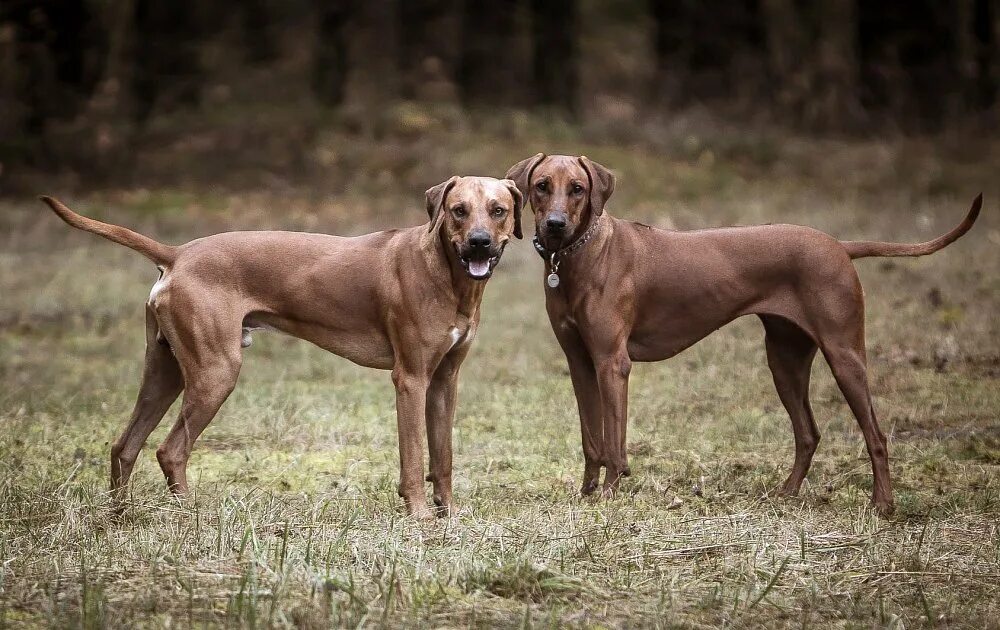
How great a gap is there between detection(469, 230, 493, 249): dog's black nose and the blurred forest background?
1337 cm

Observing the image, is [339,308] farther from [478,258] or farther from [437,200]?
[478,258]

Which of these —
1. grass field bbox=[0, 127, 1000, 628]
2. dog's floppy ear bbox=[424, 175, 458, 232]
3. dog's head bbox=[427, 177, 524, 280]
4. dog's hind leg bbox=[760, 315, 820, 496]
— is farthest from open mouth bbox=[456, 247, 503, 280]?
dog's hind leg bbox=[760, 315, 820, 496]

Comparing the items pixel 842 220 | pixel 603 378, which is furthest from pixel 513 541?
pixel 842 220

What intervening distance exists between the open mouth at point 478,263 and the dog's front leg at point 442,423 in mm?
570

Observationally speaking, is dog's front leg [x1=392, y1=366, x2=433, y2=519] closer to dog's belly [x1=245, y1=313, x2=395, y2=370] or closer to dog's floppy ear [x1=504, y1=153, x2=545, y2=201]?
dog's belly [x1=245, y1=313, x2=395, y2=370]

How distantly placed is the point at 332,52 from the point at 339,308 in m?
17.9

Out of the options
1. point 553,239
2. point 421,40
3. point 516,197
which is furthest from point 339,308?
point 421,40

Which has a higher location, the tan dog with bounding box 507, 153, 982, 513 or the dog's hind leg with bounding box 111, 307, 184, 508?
the tan dog with bounding box 507, 153, 982, 513

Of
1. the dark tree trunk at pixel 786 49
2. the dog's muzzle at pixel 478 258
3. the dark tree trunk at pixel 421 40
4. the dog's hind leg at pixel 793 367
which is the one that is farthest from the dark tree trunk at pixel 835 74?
the dog's muzzle at pixel 478 258

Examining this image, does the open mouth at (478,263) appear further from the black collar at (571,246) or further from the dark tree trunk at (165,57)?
the dark tree trunk at (165,57)

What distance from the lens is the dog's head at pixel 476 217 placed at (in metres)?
5.57

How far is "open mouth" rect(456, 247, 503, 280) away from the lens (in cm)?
557

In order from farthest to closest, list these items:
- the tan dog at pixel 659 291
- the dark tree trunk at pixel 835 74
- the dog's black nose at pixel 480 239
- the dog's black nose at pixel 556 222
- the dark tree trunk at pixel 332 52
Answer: the dark tree trunk at pixel 332 52
the dark tree trunk at pixel 835 74
the tan dog at pixel 659 291
the dog's black nose at pixel 556 222
the dog's black nose at pixel 480 239

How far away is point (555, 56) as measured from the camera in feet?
77.4
